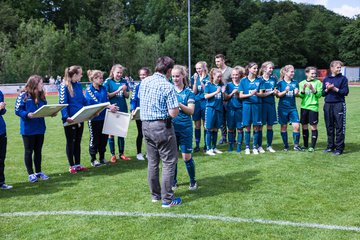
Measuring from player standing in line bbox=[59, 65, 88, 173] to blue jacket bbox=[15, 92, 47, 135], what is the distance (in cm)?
53

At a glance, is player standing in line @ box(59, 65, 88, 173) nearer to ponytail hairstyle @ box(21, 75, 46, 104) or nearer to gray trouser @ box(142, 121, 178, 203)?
ponytail hairstyle @ box(21, 75, 46, 104)

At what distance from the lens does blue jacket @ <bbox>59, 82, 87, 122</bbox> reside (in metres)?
7.80

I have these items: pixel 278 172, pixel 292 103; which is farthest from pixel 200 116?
pixel 278 172

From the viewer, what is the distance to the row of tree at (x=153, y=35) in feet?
159

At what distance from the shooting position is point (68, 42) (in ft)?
178

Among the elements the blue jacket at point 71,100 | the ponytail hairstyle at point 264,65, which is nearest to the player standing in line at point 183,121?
the blue jacket at point 71,100

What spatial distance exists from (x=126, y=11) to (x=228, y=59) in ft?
77.9

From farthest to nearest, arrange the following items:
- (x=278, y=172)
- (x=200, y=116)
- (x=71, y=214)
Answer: (x=200, y=116) < (x=278, y=172) < (x=71, y=214)

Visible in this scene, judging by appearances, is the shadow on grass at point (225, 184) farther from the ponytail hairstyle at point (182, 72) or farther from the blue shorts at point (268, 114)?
the blue shorts at point (268, 114)

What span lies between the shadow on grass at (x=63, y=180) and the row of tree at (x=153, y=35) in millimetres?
39348

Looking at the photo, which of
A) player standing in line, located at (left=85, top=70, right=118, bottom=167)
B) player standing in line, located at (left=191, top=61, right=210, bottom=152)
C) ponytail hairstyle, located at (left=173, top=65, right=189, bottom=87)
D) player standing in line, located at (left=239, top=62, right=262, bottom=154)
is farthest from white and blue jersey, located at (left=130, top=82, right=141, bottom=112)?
ponytail hairstyle, located at (left=173, top=65, right=189, bottom=87)

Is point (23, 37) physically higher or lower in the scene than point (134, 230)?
higher

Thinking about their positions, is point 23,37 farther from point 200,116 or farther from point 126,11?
point 200,116

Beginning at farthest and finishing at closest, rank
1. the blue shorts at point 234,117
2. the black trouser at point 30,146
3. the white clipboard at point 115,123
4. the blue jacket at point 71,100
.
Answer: the blue shorts at point 234,117 → the white clipboard at point 115,123 → the blue jacket at point 71,100 → the black trouser at point 30,146
